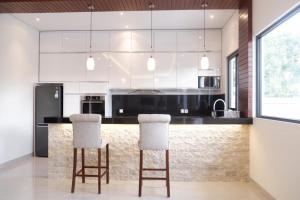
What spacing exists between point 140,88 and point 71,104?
166cm

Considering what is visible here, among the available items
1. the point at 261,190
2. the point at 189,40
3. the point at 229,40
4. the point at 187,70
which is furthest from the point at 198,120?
the point at 189,40

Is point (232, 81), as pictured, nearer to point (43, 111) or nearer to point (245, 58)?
point (245, 58)

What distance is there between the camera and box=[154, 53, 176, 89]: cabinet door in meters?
6.57

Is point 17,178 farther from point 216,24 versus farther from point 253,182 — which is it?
point 216,24

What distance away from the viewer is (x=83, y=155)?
4.29 metres

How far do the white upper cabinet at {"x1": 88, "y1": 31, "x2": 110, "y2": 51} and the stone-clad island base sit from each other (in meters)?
2.67

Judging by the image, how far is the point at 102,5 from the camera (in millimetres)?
4543

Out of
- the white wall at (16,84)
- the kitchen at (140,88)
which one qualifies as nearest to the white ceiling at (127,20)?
the kitchen at (140,88)

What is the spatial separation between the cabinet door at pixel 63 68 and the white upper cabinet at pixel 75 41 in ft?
0.47

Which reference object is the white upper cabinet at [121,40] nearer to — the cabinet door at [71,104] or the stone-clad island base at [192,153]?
the cabinet door at [71,104]

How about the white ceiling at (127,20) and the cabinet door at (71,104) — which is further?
the cabinet door at (71,104)

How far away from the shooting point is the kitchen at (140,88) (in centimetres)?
429

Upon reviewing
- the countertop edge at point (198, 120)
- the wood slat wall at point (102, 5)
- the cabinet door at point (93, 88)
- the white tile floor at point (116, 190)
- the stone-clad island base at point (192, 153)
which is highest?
the wood slat wall at point (102, 5)

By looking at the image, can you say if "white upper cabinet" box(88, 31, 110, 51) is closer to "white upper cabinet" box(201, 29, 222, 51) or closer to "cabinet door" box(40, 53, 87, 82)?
"cabinet door" box(40, 53, 87, 82)
